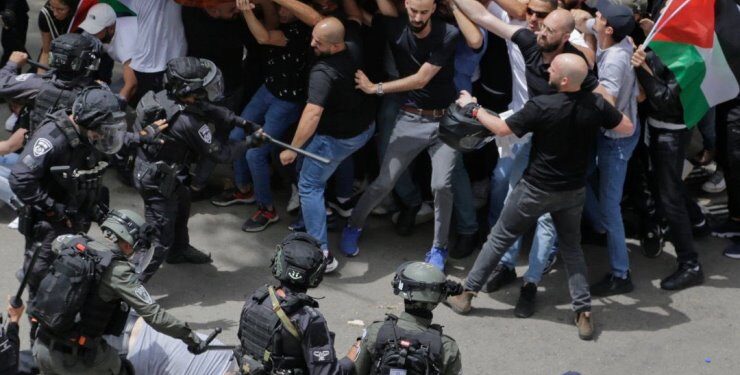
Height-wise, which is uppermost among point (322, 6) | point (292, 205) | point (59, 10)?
point (322, 6)

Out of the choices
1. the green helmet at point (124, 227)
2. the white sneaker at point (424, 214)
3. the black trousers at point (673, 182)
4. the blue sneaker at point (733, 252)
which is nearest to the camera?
the green helmet at point (124, 227)

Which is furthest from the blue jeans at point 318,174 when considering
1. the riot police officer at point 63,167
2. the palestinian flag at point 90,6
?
the palestinian flag at point 90,6

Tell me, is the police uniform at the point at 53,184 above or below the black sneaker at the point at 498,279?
above

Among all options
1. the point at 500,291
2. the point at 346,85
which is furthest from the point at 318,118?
the point at 500,291

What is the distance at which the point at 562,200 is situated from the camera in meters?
7.91

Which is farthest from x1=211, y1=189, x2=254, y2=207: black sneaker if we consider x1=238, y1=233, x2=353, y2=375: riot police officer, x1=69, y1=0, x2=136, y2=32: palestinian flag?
x1=238, y1=233, x2=353, y2=375: riot police officer

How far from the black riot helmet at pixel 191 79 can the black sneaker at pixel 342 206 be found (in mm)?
1895

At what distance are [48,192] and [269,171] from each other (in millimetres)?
2310

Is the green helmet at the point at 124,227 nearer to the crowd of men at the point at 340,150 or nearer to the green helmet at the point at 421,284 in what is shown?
the crowd of men at the point at 340,150

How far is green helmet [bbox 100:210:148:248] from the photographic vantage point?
670 cm

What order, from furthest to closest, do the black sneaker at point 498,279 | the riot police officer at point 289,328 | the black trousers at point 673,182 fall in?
the black sneaker at point 498,279 → the black trousers at point 673,182 → the riot police officer at point 289,328

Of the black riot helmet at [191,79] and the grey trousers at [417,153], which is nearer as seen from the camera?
the black riot helmet at [191,79]

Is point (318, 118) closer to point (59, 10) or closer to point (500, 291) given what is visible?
point (500, 291)

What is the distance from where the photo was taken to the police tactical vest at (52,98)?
806 cm
